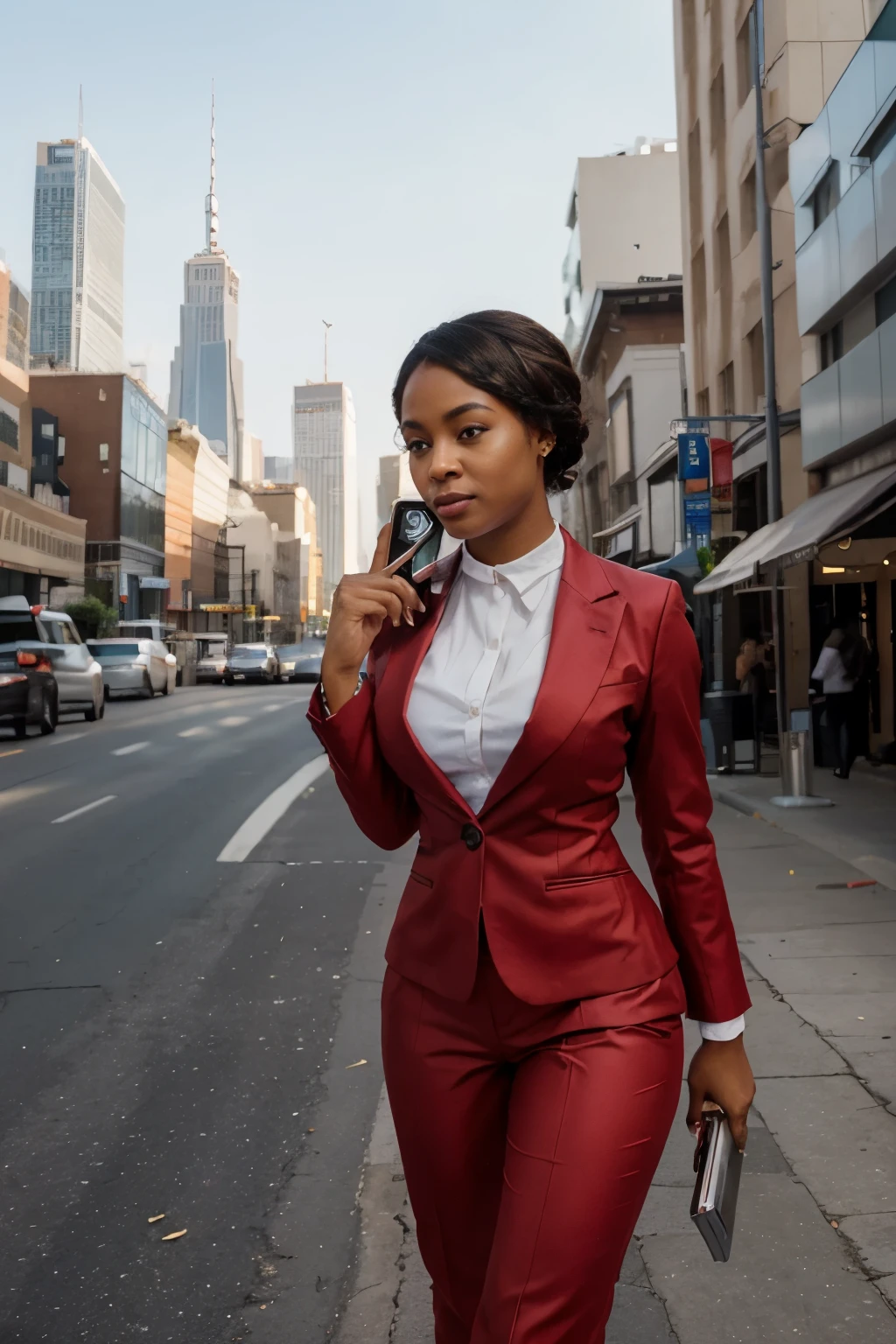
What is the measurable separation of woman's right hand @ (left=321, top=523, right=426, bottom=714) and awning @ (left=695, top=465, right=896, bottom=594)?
9202mm

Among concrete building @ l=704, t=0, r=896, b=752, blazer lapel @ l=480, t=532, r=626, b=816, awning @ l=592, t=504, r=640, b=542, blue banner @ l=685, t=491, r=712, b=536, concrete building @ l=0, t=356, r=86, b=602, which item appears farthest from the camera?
concrete building @ l=0, t=356, r=86, b=602

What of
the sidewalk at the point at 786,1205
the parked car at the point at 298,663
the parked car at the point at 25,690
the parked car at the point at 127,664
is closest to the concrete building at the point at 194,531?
the parked car at the point at 298,663

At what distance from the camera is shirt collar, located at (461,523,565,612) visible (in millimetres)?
1972

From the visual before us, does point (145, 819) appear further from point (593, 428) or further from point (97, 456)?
point (97, 456)

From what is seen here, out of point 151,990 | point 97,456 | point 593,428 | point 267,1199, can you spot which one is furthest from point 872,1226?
point 97,456

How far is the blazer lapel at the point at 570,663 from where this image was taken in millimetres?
1762

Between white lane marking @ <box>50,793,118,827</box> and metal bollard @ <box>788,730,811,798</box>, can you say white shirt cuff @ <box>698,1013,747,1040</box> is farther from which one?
metal bollard @ <box>788,730,811,798</box>

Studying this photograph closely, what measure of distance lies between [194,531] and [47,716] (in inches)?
3836

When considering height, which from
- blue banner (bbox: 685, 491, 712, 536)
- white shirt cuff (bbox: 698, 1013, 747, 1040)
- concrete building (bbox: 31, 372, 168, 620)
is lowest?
white shirt cuff (bbox: 698, 1013, 747, 1040)

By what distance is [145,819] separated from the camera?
1151cm

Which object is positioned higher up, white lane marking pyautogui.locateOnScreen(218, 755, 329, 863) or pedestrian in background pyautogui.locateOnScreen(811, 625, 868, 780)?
pedestrian in background pyautogui.locateOnScreen(811, 625, 868, 780)

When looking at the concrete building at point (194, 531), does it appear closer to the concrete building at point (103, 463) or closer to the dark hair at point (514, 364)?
the concrete building at point (103, 463)

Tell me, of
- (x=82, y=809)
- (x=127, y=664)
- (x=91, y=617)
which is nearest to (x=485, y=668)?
(x=82, y=809)

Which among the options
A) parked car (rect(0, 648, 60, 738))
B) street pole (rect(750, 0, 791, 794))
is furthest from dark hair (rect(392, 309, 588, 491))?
parked car (rect(0, 648, 60, 738))
